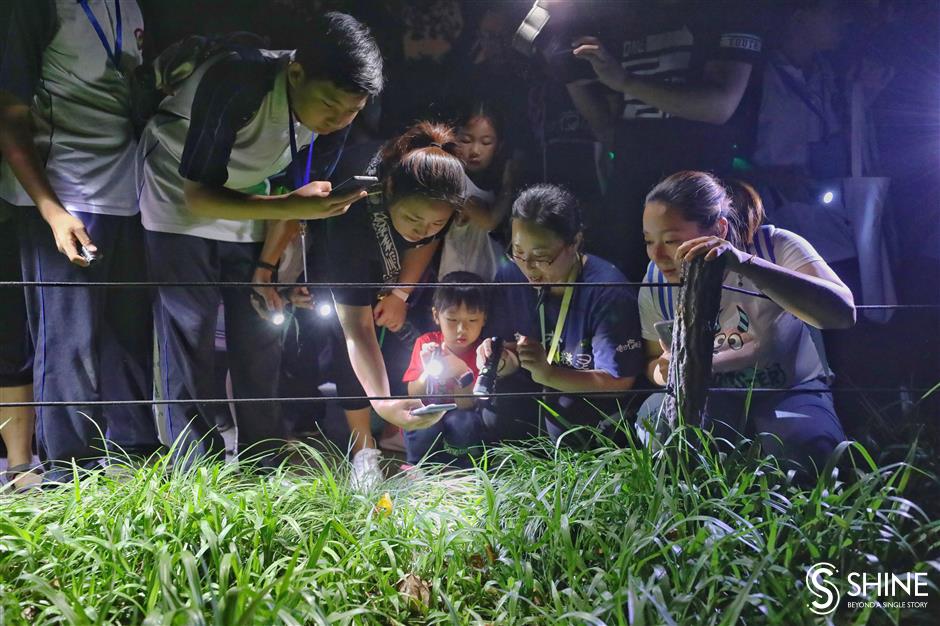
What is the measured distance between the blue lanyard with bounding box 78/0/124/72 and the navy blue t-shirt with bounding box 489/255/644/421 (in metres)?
1.47

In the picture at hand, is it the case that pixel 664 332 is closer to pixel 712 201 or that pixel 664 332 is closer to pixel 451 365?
pixel 712 201

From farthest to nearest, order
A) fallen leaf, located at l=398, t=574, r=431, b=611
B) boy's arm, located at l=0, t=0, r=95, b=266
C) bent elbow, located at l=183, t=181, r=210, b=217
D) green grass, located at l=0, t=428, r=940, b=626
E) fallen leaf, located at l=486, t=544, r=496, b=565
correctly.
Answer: bent elbow, located at l=183, t=181, r=210, b=217
boy's arm, located at l=0, t=0, r=95, b=266
fallen leaf, located at l=486, t=544, r=496, b=565
fallen leaf, located at l=398, t=574, r=431, b=611
green grass, located at l=0, t=428, r=940, b=626

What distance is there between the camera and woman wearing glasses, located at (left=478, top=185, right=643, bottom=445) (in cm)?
273

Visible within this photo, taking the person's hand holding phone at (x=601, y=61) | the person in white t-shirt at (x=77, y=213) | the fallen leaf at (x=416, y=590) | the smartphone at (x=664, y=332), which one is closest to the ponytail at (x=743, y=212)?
the smartphone at (x=664, y=332)

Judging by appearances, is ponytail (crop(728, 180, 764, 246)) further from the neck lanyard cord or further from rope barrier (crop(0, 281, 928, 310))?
the neck lanyard cord

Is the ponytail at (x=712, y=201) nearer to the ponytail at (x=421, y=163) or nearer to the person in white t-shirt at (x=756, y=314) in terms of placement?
the person in white t-shirt at (x=756, y=314)

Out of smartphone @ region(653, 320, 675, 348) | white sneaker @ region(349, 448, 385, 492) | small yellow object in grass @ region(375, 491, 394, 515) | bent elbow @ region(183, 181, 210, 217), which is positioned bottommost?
small yellow object in grass @ region(375, 491, 394, 515)

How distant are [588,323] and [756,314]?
63 centimetres

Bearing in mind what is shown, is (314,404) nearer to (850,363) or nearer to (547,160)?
(547,160)

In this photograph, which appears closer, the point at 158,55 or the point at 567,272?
the point at 158,55

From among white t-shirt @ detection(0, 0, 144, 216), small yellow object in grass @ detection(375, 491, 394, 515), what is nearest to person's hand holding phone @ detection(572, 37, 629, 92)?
white t-shirt @ detection(0, 0, 144, 216)

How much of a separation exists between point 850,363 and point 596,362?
97 centimetres

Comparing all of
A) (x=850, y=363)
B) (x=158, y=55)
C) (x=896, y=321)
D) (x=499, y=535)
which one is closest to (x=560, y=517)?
(x=499, y=535)

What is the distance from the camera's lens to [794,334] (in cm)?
281
